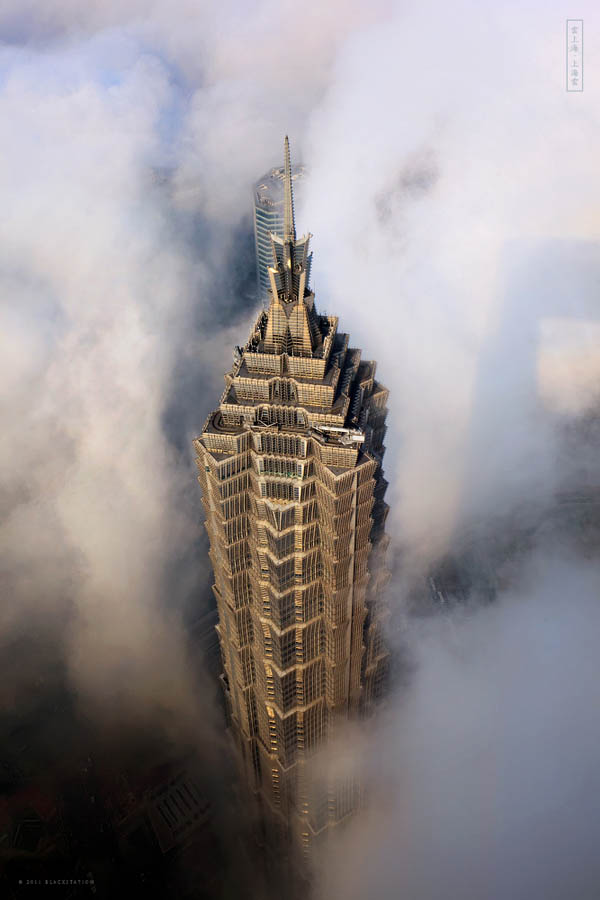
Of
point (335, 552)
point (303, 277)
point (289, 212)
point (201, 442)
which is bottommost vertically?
point (335, 552)

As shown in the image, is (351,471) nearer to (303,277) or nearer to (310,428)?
(310,428)

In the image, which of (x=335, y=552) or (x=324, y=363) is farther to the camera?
(x=335, y=552)

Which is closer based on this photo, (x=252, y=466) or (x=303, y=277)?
(x=303, y=277)

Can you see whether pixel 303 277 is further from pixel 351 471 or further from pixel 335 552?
pixel 335 552


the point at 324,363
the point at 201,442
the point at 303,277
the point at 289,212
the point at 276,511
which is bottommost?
the point at 276,511

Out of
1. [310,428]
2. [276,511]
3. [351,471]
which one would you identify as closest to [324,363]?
[310,428]

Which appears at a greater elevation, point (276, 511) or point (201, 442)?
point (201, 442)

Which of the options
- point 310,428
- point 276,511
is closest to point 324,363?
point 310,428

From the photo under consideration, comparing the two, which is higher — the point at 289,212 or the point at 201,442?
the point at 289,212

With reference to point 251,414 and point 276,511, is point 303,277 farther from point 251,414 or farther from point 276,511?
point 276,511
